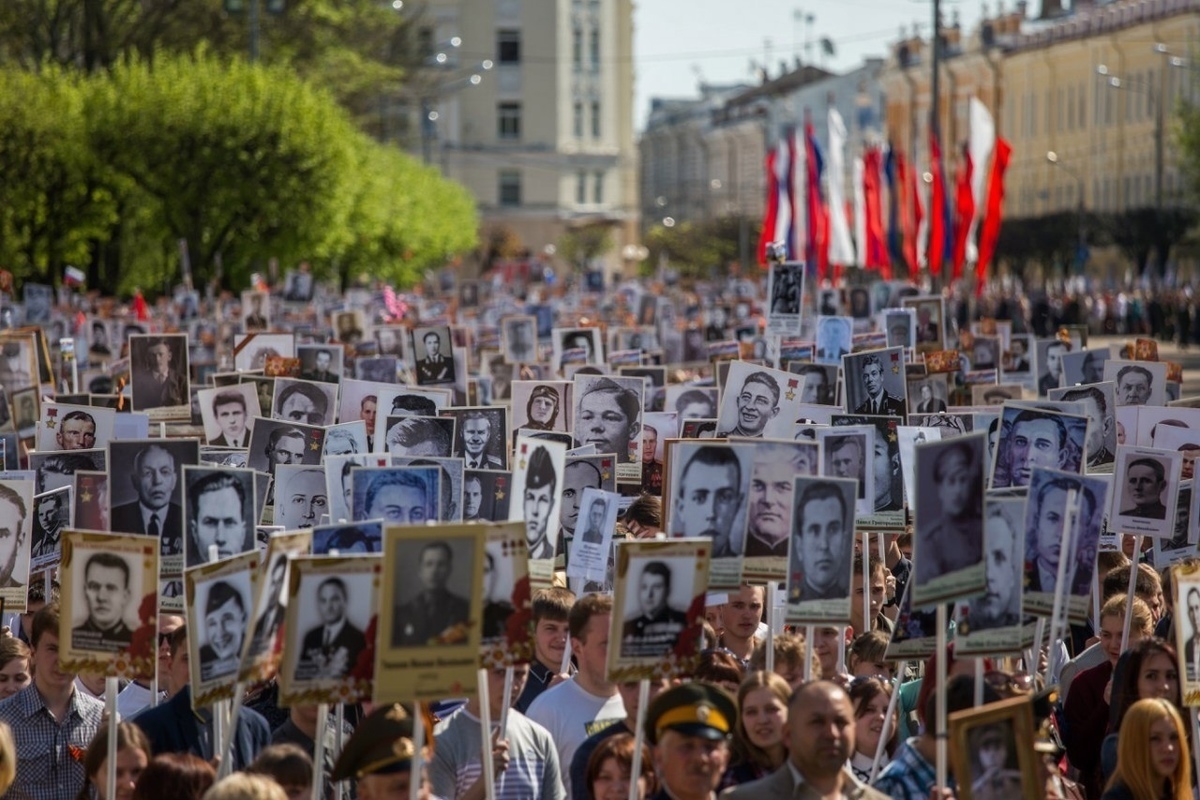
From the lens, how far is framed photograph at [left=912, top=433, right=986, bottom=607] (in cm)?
705

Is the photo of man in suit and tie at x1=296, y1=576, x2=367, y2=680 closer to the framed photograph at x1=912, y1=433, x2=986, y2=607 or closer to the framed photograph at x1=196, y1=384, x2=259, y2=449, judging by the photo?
the framed photograph at x1=912, y1=433, x2=986, y2=607

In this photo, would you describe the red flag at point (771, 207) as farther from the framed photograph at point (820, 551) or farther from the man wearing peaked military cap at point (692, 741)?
the man wearing peaked military cap at point (692, 741)

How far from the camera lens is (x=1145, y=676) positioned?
26.2 feet

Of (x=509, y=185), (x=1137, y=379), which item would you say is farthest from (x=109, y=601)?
(x=509, y=185)

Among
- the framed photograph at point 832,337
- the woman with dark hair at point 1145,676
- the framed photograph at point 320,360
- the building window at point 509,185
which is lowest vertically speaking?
the woman with dark hair at point 1145,676

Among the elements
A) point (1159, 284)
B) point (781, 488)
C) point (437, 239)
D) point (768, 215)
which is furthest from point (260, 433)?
point (1159, 284)

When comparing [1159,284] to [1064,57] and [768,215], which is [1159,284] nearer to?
[1064,57]

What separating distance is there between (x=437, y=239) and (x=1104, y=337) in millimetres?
16257

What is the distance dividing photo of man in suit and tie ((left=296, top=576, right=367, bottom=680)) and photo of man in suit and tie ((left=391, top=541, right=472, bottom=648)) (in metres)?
0.25

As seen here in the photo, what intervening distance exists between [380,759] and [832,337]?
40.7 feet

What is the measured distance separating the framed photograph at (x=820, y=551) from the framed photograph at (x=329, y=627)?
168cm

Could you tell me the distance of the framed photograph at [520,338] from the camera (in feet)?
67.3

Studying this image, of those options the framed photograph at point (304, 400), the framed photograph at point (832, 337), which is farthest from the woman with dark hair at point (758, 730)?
the framed photograph at point (832, 337)

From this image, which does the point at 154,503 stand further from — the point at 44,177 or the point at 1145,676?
the point at 44,177
